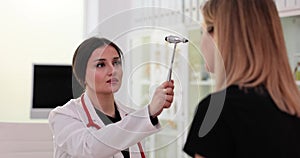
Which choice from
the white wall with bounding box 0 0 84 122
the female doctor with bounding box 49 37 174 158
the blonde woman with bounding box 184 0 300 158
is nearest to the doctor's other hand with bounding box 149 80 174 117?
the female doctor with bounding box 49 37 174 158

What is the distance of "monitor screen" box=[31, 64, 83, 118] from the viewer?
118 inches

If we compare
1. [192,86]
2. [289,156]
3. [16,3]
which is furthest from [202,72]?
[16,3]

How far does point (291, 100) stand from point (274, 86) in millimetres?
43

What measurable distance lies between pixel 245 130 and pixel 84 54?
475mm

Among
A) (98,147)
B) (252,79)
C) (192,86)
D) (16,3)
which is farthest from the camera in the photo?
(16,3)

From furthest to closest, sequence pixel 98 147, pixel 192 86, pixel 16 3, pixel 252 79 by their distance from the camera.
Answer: pixel 16 3, pixel 98 147, pixel 192 86, pixel 252 79

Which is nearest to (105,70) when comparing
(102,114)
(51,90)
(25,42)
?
(102,114)

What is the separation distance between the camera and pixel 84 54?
113 centimetres

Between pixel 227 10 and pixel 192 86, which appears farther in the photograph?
pixel 192 86

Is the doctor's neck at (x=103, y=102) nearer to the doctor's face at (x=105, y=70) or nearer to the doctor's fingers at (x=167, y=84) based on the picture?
the doctor's face at (x=105, y=70)

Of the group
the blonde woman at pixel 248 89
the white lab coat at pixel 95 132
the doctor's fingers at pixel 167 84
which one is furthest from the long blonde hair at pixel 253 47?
the white lab coat at pixel 95 132

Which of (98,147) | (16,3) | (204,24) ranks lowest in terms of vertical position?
(98,147)

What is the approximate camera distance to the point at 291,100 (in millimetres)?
860

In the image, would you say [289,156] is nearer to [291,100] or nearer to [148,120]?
[291,100]
